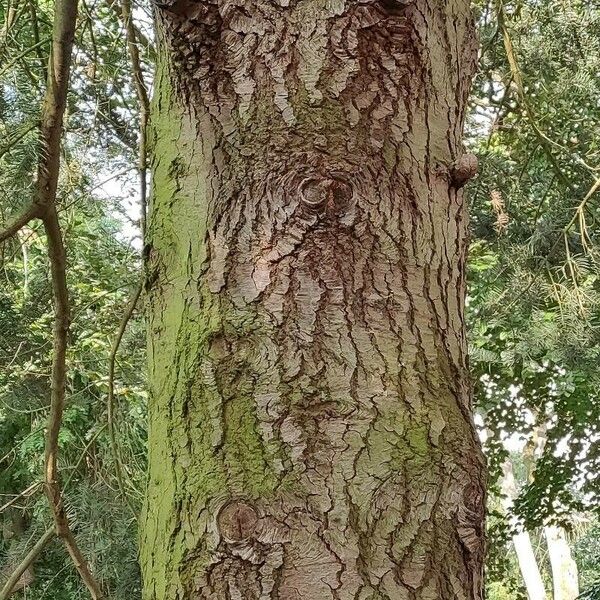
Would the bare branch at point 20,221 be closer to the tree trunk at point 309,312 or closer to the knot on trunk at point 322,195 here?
the tree trunk at point 309,312

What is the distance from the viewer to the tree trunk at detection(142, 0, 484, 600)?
56cm

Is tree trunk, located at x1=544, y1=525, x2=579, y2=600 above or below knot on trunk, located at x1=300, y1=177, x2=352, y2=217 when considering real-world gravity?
below

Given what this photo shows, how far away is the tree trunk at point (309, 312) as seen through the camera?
560mm

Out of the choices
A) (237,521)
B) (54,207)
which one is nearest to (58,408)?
(54,207)

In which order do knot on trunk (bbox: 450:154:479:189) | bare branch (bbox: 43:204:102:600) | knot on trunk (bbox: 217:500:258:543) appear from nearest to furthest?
knot on trunk (bbox: 217:500:258:543) < knot on trunk (bbox: 450:154:479:189) < bare branch (bbox: 43:204:102:600)

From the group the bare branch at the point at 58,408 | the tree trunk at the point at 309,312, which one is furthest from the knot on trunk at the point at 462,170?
the bare branch at the point at 58,408

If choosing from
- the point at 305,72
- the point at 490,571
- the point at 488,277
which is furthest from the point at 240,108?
the point at 490,571

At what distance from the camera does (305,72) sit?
0.65 m

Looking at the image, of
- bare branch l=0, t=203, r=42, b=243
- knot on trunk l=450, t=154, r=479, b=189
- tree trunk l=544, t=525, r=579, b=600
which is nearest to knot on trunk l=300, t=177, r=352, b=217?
knot on trunk l=450, t=154, r=479, b=189

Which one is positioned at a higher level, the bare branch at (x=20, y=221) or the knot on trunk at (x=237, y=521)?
the bare branch at (x=20, y=221)

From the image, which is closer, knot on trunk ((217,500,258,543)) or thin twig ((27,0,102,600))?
knot on trunk ((217,500,258,543))

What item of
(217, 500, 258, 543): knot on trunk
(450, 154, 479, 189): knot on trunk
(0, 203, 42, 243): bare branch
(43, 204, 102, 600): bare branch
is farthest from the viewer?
(43, 204, 102, 600): bare branch

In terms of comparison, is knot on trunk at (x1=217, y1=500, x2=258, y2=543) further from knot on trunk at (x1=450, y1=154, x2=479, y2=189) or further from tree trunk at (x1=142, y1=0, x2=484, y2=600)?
knot on trunk at (x1=450, y1=154, x2=479, y2=189)

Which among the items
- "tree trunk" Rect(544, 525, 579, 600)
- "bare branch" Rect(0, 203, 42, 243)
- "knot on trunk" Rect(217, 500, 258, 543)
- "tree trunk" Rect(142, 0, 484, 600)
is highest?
"bare branch" Rect(0, 203, 42, 243)
